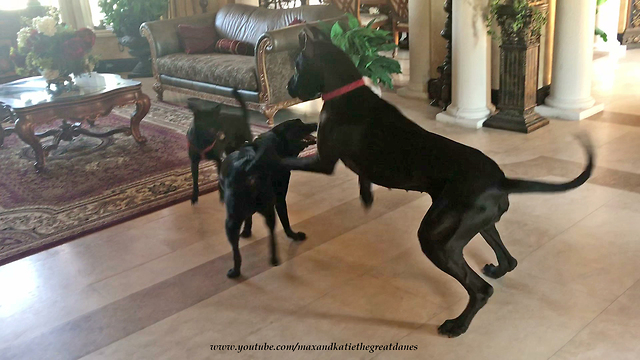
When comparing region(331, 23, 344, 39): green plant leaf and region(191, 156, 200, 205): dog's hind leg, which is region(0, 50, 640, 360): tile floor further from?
region(331, 23, 344, 39): green plant leaf

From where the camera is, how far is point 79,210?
3.48 m

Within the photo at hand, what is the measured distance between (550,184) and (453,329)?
62 cm

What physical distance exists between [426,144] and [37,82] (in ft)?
13.6

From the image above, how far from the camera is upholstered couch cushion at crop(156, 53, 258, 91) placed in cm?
508

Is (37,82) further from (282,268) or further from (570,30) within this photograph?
(570,30)

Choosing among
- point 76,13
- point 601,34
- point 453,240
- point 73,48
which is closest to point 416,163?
point 453,240

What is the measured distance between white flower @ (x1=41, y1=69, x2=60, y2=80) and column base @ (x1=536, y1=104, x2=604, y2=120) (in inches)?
155

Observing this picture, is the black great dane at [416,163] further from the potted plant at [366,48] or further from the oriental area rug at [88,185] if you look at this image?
the potted plant at [366,48]

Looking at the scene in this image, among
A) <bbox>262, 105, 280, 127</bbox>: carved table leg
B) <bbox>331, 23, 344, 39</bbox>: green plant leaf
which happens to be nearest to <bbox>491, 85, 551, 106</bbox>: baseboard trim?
<bbox>331, 23, 344, 39</bbox>: green plant leaf

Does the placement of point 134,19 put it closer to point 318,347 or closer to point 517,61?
point 517,61

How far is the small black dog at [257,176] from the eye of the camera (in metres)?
2.40

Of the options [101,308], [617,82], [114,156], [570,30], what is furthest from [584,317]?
[617,82]

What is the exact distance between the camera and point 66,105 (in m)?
A: 4.25

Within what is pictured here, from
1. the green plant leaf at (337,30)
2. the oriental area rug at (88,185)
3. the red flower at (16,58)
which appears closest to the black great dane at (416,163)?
the oriental area rug at (88,185)
